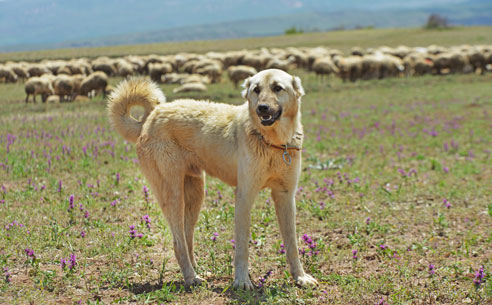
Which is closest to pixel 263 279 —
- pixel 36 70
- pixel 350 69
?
pixel 350 69

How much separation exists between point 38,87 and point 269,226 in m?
20.6

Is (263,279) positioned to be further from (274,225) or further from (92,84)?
(92,84)

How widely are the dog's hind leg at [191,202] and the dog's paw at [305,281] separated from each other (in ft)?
3.92

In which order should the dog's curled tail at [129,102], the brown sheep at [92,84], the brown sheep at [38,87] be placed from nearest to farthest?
the dog's curled tail at [129,102] < the brown sheep at [38,87] < the brown sheep at [92,84]

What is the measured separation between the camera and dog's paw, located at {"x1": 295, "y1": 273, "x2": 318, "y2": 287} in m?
4.98

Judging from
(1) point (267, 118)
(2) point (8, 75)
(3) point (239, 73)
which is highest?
(1) point (267, 118)


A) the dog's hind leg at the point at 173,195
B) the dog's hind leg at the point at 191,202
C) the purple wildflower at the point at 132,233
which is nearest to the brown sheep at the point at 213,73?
the purple wildflower at the point at 132,233

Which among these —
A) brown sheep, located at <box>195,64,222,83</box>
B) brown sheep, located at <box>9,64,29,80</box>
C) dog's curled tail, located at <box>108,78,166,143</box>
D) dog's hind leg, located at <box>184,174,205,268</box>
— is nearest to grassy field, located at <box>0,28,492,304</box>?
dog's hind leg, located at <box>184,174,205,268</box>

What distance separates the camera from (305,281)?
4996 mm

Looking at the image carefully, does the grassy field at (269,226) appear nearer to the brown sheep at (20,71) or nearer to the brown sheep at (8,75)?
the brown sheep at (8,75)

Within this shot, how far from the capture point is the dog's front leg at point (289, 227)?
5.09m

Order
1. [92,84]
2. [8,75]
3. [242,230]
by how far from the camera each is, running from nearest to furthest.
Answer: [242,230], [92,84], [8,75]

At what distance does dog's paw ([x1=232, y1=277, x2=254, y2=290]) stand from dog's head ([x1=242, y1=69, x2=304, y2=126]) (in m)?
1.51

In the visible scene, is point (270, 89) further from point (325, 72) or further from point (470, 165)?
point (325, 72)
